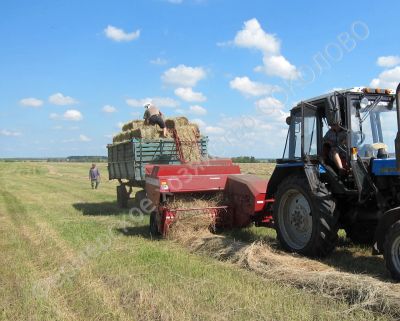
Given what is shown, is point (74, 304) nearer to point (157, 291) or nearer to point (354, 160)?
point (157, 291)

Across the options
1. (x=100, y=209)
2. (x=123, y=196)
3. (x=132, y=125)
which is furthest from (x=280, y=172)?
(x=100, y=209)

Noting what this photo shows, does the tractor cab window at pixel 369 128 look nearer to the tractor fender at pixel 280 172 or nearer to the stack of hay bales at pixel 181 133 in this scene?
the tractor fender at pixel 280 172

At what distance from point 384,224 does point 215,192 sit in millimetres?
4133

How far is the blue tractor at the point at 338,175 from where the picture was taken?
5.81 m

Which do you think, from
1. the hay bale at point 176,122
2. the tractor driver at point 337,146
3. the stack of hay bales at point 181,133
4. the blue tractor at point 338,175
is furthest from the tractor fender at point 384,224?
the hay bale at point 176,122

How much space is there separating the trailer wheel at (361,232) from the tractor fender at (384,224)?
1.28m

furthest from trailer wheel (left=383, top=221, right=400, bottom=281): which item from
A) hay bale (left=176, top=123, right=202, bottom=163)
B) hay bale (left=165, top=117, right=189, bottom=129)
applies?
hay bale (left=165, top=117, right=189, bottom=129)

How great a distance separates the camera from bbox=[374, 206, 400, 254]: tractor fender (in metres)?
5.05

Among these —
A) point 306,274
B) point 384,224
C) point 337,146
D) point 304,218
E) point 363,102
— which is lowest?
point 306,274

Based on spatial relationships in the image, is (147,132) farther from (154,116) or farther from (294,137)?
(294,137)

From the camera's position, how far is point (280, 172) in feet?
24.3

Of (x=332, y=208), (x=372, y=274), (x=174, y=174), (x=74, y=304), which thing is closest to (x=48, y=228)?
(x=174, y=174)

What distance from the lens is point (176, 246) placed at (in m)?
7.82

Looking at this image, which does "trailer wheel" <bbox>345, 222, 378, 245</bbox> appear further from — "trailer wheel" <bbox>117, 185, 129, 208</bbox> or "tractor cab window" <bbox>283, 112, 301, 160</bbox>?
"trailer wheel" <bbox>117, 185, 129, 208</bbox>
